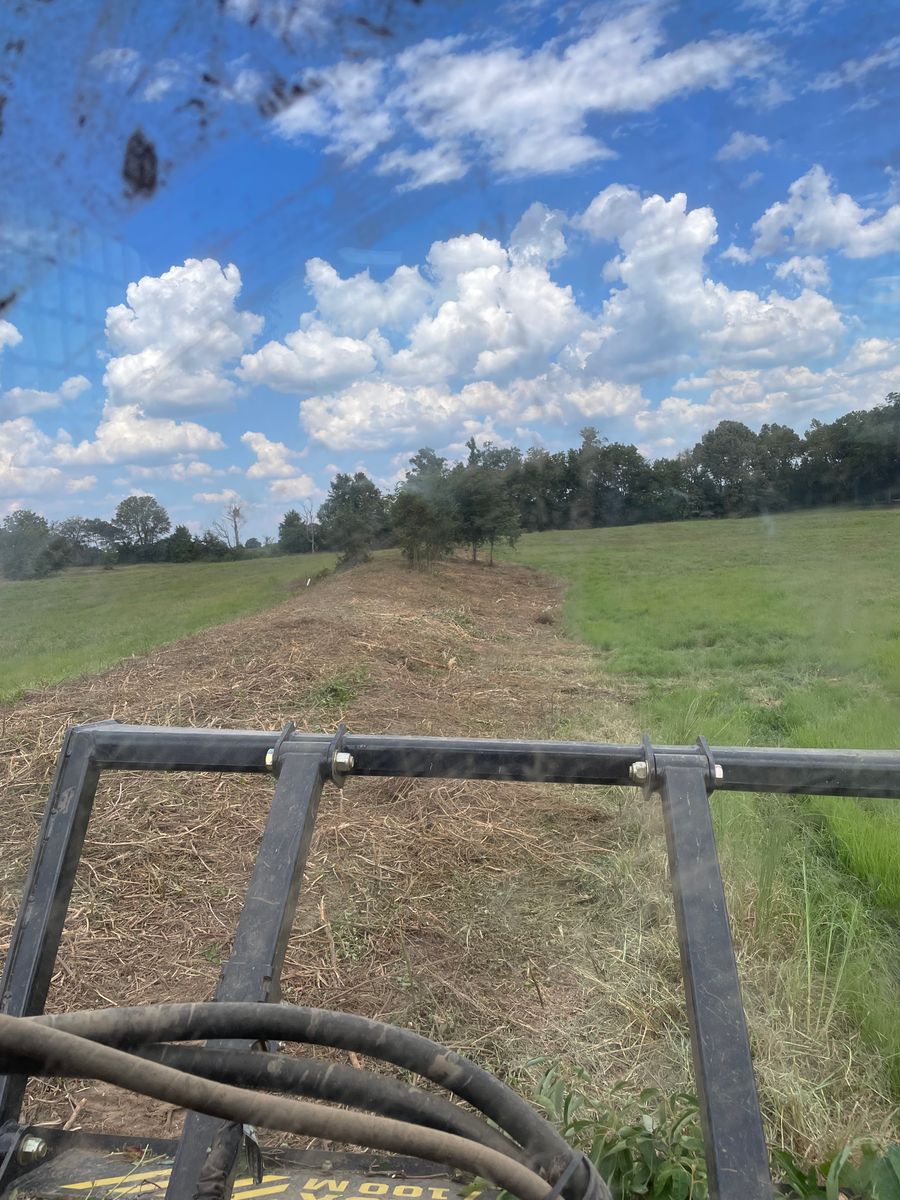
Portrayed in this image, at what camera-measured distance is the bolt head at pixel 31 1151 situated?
127 centimetres

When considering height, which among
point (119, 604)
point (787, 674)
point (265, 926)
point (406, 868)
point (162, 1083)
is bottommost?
point (406, 868)

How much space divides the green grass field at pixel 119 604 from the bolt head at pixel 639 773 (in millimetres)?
1268

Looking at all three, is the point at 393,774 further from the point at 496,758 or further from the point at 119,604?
the point at 119,604

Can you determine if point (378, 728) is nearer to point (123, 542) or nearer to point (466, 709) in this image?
point (466, 709)

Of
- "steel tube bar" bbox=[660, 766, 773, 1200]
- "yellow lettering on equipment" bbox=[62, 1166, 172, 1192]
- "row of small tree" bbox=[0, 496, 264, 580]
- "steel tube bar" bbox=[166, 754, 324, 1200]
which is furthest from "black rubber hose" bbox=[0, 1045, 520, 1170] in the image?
"row of small tree" bbox=[0, 496, 264, 580]

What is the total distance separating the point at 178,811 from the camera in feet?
12.4

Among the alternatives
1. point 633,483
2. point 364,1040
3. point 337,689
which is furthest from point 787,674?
point 364,1040

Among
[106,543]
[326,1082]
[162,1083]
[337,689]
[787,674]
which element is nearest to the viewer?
[162,1083]

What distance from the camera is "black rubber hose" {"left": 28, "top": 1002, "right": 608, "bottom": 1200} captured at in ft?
2.73

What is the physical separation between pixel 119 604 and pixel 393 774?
2.10 metres

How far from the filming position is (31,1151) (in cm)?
129

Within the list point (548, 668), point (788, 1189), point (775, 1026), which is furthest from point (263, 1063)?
point (548, 668)

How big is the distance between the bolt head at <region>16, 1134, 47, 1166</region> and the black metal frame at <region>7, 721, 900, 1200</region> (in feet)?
0.05

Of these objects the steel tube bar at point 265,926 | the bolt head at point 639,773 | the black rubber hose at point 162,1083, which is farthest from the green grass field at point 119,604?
the black rubber hose at point 162,1083
